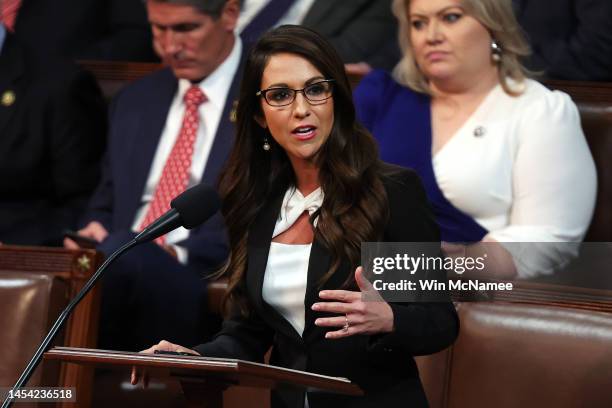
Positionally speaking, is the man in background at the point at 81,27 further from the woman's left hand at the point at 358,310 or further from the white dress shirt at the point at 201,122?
the woman's left hand at the point at 358,310

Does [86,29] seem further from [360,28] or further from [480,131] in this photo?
[480,131]

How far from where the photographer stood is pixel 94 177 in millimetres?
2916

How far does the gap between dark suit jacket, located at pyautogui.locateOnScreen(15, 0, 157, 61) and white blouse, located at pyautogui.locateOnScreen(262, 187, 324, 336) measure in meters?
1.72

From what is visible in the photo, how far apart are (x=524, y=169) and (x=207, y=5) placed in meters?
0.90

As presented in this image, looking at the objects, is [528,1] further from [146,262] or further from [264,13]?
[146,262]

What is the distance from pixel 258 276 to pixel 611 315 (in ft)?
1.75

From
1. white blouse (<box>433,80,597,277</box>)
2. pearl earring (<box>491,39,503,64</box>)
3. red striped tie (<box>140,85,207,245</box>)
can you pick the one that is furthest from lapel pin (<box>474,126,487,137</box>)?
red striped tie (<box>140,85,207,245</box>)

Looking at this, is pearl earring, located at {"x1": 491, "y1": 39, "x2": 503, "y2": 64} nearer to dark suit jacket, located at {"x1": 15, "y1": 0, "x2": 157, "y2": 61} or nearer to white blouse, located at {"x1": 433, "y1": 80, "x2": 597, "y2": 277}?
white blouse, located at {"x1": 433, "y1": 80, "x2": 597, "y2": 277}

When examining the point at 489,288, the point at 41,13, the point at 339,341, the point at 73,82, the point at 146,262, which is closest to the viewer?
the point at 339,341

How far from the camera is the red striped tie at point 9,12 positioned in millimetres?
3137

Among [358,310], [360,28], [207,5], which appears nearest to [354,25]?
[360,28]

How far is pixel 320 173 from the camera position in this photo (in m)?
1.58

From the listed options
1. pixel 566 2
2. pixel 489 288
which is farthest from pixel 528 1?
pixel 489 288

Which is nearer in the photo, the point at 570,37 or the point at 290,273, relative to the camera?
the point at 290,273
